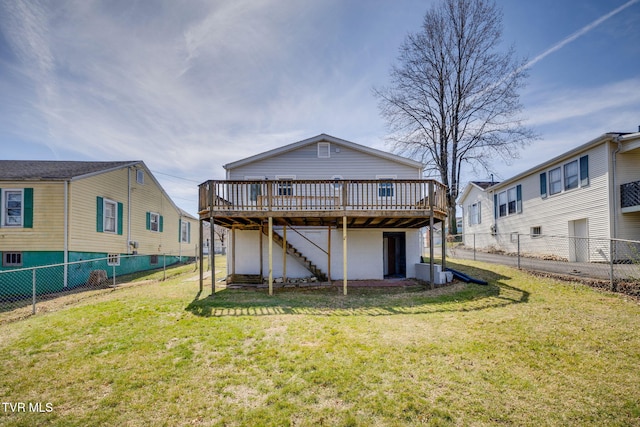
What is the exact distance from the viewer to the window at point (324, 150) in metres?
13.0

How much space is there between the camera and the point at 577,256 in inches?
514

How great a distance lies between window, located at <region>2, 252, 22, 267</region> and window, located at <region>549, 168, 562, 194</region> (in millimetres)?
24392

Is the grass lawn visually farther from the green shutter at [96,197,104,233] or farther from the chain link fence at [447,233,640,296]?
the green shutter at [96,197,104,233]

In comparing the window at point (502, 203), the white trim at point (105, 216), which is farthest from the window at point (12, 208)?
the window at point (502, 203)

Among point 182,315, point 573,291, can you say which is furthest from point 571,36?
point 182,315

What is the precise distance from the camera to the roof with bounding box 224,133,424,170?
12.6 m

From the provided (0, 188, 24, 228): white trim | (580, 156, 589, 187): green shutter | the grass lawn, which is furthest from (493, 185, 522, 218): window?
(0, 188, 24, 228): white trim

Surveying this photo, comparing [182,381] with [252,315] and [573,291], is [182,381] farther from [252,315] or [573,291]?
[573,291]

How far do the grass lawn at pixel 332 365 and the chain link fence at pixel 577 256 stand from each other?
1.31 metres

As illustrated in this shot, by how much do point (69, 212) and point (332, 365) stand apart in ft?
43.6

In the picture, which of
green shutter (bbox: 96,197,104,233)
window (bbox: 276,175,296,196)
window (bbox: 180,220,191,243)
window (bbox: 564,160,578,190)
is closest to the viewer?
window (bbox: 276,175,296,196)

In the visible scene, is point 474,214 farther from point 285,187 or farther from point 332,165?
point 285,187

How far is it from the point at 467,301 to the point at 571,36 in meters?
17.9

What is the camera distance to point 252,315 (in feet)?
22.4
